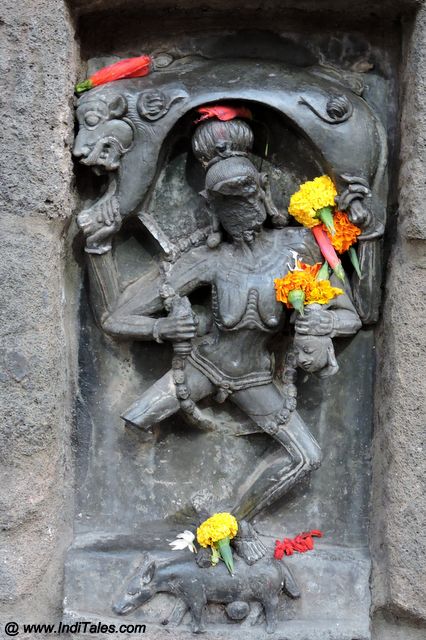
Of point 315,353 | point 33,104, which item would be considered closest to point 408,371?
point 315,353

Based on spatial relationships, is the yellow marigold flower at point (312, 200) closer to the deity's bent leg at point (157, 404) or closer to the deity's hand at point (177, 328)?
the deity's hand at point (177, 328)

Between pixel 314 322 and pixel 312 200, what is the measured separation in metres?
0.42

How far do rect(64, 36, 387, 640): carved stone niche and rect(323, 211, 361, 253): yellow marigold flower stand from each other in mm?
28

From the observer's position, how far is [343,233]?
323 cm

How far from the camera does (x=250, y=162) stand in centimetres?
318

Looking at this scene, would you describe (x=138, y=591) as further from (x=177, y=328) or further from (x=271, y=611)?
(x=177, y=328)

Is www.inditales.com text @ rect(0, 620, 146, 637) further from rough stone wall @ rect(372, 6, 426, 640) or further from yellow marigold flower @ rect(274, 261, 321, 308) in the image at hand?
yellow marigold flower @ rect(274, 261, 321, 308)

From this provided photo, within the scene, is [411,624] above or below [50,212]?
below

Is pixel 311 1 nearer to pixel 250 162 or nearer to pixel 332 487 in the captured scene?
pixel 250 162

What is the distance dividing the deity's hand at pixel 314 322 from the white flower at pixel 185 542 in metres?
0.82

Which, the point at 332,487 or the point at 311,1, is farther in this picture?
the point at 332,487

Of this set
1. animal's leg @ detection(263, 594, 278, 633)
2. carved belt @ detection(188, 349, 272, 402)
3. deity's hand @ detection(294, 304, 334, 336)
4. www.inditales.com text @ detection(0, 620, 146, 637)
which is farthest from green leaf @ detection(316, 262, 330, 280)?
www.inditales.com text @ detection(0, 620, 146, 637)

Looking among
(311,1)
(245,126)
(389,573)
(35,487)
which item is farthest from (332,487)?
(311,1)

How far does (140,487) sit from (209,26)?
5.43ft
